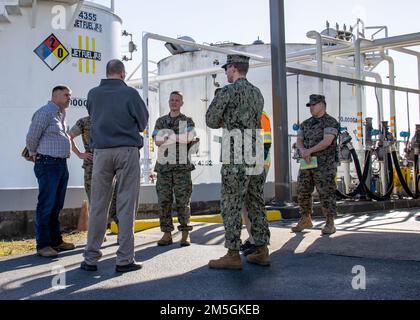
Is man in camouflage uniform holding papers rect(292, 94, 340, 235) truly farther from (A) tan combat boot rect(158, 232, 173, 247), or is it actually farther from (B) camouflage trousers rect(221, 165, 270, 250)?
(B) camouflage trousers rect(221, 165, 270, 250)

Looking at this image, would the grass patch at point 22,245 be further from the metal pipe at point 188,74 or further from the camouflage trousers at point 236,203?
the metal pipe at point 188,74

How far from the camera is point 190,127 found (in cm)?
575

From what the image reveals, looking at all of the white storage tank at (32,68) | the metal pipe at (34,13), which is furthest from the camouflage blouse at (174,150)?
the metal pipe at (34,13)

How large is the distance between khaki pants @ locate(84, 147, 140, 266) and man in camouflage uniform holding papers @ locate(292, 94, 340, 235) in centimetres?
250

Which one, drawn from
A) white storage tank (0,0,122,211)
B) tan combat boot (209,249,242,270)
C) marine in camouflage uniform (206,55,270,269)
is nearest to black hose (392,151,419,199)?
white storage tank (0,0,122,211)

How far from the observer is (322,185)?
6.13 meters

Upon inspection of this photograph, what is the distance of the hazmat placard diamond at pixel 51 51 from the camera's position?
8438mm

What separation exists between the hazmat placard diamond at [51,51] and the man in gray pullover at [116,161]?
4.39 meters

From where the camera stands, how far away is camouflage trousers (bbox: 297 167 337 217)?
6121mm

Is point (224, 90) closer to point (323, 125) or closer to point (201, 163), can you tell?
point (323, 125)

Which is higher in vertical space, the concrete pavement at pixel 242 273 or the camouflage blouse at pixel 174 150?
the camouflage blouse at pixel 174 150

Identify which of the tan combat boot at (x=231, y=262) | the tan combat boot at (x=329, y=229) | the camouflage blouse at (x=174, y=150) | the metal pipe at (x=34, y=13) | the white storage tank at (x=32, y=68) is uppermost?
the metal pipe at (x=34, y=13)

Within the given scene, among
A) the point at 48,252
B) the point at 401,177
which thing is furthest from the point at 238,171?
the point at 401,177
